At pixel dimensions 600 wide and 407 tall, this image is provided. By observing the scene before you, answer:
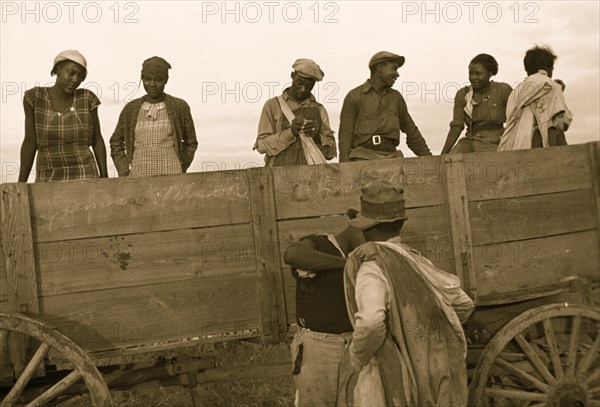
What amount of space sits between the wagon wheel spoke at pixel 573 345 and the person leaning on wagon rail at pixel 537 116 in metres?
1.37

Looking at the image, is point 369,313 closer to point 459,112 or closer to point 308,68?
point 308,68

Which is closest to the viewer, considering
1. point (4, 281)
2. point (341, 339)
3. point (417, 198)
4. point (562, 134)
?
point (341, 339)

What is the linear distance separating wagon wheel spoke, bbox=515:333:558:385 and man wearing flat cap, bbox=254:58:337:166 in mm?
1842

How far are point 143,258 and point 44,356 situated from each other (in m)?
0.67

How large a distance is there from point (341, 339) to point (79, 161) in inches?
83.8

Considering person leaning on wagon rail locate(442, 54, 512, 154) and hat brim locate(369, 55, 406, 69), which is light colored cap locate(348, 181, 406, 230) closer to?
hat brim locate(369, 55, 406, 69)

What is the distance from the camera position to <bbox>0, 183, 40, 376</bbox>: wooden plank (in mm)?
3285

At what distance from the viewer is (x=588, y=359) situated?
3803mm

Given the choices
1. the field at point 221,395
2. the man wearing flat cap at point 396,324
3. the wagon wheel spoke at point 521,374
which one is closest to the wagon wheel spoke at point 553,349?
the wagon wheel spoke at point 521,374

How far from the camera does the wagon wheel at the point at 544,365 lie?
144 inches

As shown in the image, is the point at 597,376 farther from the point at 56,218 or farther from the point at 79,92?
the point at 79,92

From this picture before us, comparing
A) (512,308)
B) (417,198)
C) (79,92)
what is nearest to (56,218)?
(79,92)

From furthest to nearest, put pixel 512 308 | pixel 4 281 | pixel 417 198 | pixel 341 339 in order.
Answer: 1. pixel 512 308
2. pixel 417 198
3. pixel 4 281
4. pixel 341 339

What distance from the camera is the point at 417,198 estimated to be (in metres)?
3.75
